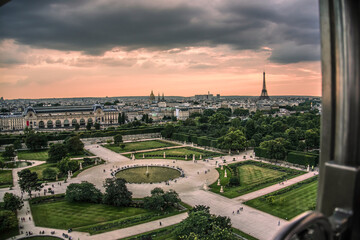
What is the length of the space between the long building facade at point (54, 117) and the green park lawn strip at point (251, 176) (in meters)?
82.8

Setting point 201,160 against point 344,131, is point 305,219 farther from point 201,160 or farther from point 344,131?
point 201,160

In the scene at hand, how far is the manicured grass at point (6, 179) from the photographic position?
3800 cm

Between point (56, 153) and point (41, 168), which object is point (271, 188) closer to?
point (41, 168)

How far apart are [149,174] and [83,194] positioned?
1282 centimetres

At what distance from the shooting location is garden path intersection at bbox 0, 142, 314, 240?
79.4 feet

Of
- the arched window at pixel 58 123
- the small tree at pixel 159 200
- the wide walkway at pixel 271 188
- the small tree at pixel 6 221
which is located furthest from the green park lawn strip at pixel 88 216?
the arched window at pixel 58 123

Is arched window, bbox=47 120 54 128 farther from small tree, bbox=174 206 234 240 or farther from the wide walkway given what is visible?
small tree, bbox=174 206 234 240

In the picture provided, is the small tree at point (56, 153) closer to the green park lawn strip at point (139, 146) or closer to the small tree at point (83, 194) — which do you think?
the green park lawn strip at point (139, 146)

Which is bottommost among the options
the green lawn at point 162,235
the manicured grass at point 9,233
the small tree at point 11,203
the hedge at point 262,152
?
the manicured grass at point 9,233

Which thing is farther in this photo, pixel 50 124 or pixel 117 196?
pixel 50 124

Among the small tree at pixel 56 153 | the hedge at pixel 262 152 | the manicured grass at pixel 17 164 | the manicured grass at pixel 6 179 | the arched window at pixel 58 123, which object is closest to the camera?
the manicured grass at pixel 6 179

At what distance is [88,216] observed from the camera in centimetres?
2725

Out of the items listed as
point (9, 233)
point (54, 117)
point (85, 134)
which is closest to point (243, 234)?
point (9, 233)

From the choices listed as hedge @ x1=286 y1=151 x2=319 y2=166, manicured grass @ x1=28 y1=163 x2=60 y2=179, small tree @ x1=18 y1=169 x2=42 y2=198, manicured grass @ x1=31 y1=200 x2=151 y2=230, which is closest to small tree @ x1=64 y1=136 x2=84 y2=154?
manicured grass @ x1=28 y1=163 x2=60 y2=179
